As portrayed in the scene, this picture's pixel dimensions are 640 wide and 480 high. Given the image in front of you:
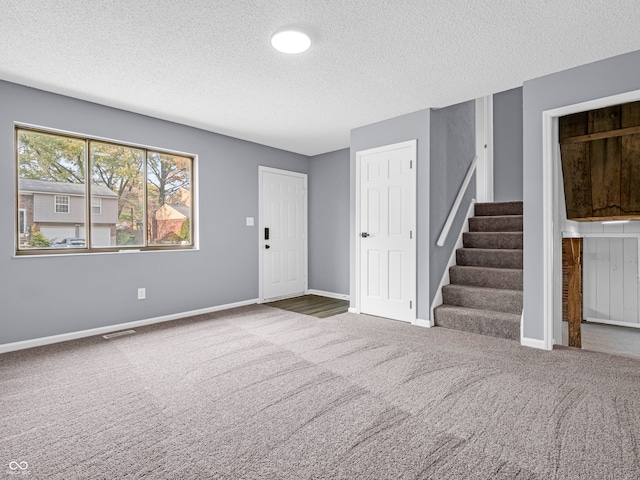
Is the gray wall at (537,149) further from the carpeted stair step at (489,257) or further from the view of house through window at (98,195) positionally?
the view of house through window at (98,195)

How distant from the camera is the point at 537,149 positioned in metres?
3.08

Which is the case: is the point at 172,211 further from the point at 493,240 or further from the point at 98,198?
the point at 493,240

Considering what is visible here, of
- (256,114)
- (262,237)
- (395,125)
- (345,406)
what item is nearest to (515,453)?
(345,406)

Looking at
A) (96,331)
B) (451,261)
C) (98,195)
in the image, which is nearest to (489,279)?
(451,261)

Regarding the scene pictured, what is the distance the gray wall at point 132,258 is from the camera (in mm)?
3148

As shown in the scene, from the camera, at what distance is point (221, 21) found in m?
2.24

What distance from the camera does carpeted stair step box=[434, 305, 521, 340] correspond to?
340 cm

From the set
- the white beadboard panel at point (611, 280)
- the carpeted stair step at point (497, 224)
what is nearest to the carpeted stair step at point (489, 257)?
the carpeted stair step at point (497, 224)

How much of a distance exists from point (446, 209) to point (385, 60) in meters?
2.07

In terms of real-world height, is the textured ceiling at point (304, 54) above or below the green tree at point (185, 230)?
above

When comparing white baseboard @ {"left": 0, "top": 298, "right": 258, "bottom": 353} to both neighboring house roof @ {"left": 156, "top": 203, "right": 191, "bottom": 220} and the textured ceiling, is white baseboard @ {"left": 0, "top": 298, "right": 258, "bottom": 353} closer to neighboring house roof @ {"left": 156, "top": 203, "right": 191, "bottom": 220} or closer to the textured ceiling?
neighboring house roof @ {"left": 156, "top": 203, "right": 191, "bottom": 220}

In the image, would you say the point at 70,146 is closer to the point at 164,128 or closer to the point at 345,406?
the point at 164,128

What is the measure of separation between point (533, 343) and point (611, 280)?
2.62 metres

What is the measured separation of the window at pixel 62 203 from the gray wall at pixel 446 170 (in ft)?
12.6
